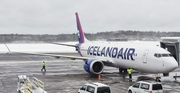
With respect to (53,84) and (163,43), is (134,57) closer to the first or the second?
(163,43)

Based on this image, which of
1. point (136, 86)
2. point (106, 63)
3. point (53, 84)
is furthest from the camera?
point (106, 63)

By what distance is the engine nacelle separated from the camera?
2730cm

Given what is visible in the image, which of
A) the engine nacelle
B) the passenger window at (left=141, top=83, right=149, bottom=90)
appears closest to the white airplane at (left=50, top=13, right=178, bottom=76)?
the engine nacelle

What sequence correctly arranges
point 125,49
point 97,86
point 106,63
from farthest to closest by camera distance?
point 106,63, point 125,49, point 97,86

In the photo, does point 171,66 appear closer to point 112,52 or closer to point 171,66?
point 171,66

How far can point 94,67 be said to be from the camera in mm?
28141

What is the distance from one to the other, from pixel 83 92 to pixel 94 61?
1139cm

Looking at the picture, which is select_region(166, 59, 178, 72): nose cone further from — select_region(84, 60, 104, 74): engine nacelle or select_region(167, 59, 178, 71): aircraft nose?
select_region(84, 60, 104, 74): engine nacelle

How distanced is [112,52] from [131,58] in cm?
379

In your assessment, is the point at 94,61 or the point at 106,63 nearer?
the point at 94,61

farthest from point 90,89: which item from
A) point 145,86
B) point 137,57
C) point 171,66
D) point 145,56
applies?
point 137,57

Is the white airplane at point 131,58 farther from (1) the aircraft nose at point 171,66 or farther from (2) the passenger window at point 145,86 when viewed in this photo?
(2) the passenger window at point 145,86

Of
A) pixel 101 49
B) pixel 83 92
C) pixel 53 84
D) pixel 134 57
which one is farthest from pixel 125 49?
pixel 83 92

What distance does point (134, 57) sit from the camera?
24.7 m
